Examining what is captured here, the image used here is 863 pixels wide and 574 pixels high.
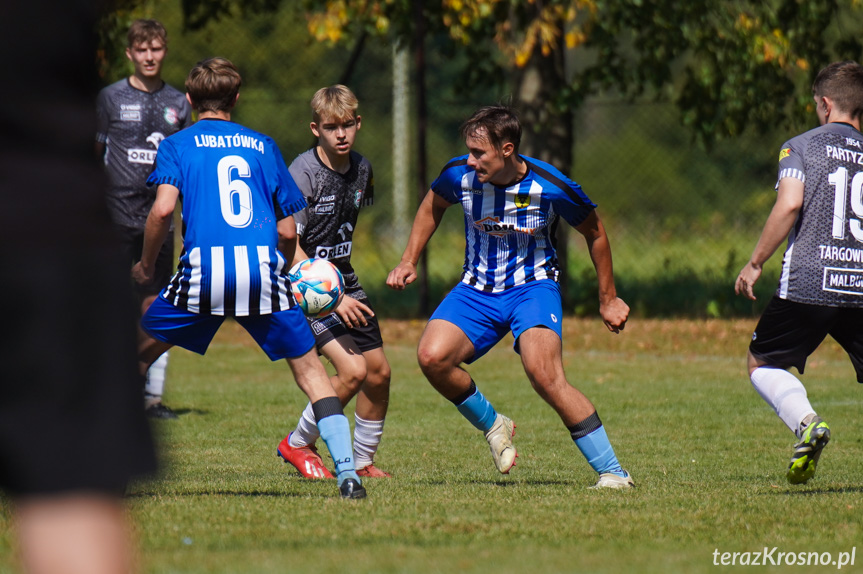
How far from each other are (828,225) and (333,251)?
2560 millimetres

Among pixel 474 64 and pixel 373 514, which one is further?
pixel 474 64

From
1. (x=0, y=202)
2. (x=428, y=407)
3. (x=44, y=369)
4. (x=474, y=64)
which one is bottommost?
(x=428, y=407)

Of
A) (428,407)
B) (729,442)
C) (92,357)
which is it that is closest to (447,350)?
(729,442)

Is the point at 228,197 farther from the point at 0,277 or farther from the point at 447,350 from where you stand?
the point at 0,277

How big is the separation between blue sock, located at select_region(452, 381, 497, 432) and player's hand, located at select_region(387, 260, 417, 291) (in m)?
0.62

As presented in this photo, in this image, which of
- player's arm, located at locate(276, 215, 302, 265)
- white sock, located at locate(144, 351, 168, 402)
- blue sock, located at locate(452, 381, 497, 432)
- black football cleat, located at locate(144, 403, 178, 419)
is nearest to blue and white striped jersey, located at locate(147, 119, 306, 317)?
player's arm, located at locate(276, 215, 302, 265)

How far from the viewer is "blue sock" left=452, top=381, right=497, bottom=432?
580cm

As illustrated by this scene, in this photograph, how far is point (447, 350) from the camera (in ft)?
18.6

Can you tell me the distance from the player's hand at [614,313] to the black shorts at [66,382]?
4.15 metres

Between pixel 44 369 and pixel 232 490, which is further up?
pixel 44 369

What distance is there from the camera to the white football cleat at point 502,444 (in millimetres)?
5723

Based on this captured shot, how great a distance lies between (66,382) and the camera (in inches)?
66.4

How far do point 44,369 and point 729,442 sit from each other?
19.5 feet

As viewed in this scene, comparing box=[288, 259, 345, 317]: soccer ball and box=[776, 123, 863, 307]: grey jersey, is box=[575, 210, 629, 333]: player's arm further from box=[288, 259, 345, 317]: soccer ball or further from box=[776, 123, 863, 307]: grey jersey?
box=[288, 259, 345, 317]: soccer ball
